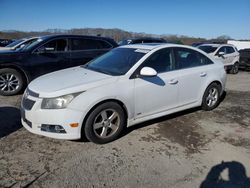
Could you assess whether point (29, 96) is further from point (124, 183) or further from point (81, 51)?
point (81, 51)

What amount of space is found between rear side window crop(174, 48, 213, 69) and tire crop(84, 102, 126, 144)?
1.74 metres

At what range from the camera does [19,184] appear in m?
3.02

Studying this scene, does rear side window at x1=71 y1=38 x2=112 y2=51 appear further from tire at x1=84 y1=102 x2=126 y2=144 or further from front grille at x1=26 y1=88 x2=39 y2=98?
tire at x1=84 y1=102 x2=126 y2=144

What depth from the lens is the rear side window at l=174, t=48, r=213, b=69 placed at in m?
5.12

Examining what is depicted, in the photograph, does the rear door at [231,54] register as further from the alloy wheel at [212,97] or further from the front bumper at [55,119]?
the front bumper at [55,119]

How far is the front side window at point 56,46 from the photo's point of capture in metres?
7.37

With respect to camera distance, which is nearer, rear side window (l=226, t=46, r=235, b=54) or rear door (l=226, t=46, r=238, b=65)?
rear door (l=226, t=46, r=238, b=65)

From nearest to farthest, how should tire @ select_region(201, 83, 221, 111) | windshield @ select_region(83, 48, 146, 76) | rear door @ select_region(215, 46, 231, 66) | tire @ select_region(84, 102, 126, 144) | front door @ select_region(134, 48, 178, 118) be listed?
1. tire @ select_region(84, 102, 126, 144)
2. front door @ select_region(134, 48, 178, 118)
3. windshield @ select_region(83, 48, 146, 76)
4. tire @ select_region(201, 83, 221, 111)
5. rear door @ select_region(215, 46, 231, 66)

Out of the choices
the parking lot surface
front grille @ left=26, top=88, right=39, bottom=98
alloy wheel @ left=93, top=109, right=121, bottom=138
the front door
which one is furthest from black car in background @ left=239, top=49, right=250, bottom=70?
front grille @ left=26, top=88, right=39, bottom=98

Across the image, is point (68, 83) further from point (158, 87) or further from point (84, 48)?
point (84, 48)

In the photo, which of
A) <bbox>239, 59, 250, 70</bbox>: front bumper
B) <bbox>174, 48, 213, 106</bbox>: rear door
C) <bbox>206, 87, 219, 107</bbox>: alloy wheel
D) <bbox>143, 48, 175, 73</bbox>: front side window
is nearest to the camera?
<bbox>143, 48, 175, 73</bbox>: front side window

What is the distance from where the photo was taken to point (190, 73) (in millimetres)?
5164

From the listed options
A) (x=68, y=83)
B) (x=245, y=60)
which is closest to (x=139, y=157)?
(x=68, y=83)

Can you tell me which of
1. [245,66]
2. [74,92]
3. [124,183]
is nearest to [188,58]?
[74,92]
